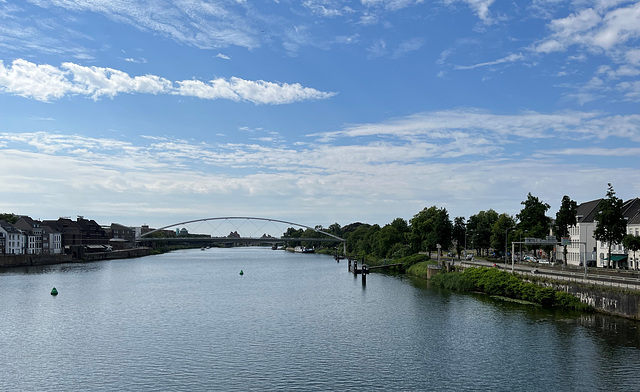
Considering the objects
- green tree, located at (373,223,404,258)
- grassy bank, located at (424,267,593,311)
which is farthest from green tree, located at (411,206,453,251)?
grassy bank, located at (424,267,593,311)

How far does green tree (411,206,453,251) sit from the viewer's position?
334 feet

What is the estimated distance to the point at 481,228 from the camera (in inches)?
4299

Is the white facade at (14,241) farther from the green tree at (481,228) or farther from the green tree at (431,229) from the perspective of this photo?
the green tree at (481,228)

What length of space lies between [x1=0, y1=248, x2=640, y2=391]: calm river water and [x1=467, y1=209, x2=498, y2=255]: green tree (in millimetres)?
51121

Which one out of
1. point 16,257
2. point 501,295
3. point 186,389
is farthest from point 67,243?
point 186,389

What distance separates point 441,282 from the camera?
74000mm

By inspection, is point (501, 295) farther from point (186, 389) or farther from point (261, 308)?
point (186, 389)

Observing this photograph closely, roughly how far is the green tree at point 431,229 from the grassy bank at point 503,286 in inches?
988

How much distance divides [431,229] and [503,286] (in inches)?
1993

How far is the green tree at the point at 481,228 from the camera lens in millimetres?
109000

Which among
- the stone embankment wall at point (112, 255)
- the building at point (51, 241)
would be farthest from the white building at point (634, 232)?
the building at point (51, 241)

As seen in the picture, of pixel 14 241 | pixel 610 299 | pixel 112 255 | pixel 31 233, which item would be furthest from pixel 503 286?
pixel 112 255

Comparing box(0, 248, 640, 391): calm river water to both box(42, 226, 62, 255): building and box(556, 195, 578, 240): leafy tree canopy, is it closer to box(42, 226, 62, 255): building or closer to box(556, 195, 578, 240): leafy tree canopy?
box(556, 195, 578, 240): leafy tree canopy

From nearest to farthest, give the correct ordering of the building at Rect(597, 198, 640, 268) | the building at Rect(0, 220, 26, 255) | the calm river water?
the calm river water
the building at Rect(597, 198, 640, 268)
the building at Rect(0, 220, 26, 255)
